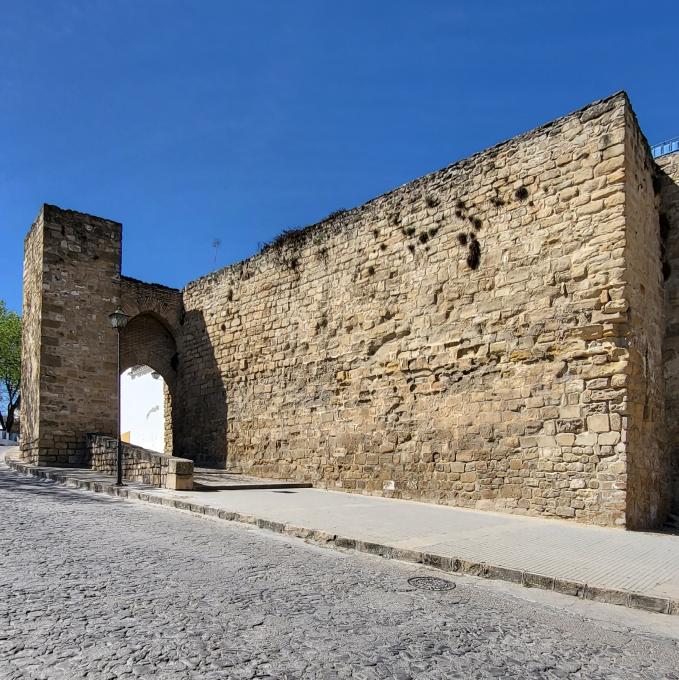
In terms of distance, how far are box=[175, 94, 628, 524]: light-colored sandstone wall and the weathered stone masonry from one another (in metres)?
0.03

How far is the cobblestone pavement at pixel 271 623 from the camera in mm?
3053

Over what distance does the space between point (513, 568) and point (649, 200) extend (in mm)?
6950

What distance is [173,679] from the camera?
2814mm

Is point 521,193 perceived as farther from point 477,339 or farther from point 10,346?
point 10,346

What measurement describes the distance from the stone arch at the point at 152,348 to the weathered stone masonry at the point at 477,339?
194 centimetres

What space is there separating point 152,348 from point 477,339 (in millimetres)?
11101

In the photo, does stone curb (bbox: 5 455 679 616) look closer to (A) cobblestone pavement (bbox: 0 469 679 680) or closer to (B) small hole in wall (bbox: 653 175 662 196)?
(A) cobblestone pavement (bbox: 0 469 679 680)

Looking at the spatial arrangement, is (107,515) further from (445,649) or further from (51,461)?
(51,461)

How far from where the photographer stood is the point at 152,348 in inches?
698

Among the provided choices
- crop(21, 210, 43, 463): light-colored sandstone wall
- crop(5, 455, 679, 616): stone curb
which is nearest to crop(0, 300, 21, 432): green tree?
crop(21, 210, 43, 463): light-colored sandstone wall

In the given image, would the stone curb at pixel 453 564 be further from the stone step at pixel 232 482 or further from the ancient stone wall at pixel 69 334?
the ancient stone wall at pixel 69 334

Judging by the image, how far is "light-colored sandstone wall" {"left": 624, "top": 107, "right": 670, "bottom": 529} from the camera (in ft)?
26.3

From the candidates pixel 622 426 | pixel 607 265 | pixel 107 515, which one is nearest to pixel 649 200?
pixel 607 265

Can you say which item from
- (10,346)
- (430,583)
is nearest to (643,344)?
(430,583)
